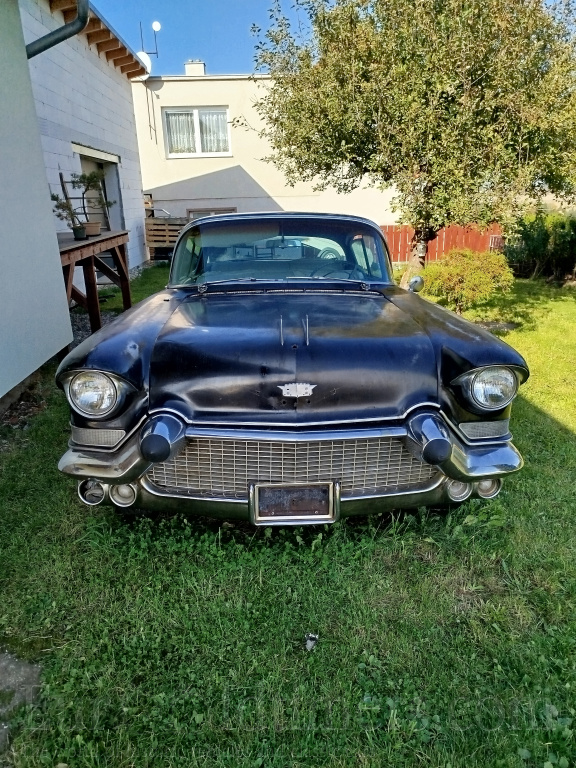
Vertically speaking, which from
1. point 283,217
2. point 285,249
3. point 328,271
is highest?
point 283,217

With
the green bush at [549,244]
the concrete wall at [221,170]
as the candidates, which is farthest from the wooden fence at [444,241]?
the green bush at [549,244]

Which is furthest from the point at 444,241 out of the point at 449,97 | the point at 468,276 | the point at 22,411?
the point at 22,411

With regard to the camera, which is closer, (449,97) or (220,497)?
(220,497)

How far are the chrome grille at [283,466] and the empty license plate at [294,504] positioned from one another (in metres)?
0.04

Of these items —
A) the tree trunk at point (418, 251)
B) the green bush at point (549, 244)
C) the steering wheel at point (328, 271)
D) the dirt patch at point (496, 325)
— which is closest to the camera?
the steering wheel at point (328, 271)

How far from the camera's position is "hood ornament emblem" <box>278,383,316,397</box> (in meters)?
2.01

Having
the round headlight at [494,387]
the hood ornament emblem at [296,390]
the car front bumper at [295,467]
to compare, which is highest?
the hood ornament emblem at [296,390]

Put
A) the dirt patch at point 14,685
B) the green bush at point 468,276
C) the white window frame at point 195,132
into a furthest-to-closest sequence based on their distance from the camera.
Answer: the white window frame at point 195,132 < the green bush at point 468,276 < the dirt patch at point 14,685

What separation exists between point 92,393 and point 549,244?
37.3ft

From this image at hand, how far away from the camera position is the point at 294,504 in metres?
2.12

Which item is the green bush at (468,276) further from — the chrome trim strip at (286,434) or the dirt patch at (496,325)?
the chrome trim strip at (286,434)

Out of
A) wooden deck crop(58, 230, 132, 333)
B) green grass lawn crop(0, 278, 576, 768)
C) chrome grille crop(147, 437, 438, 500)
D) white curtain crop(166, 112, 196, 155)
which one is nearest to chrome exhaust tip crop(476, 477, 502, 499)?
green grass lawn crop(0, 278, 576, 768)

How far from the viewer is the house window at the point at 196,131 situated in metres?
15.1

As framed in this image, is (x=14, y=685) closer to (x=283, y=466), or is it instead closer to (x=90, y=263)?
(x=283, y=466)
